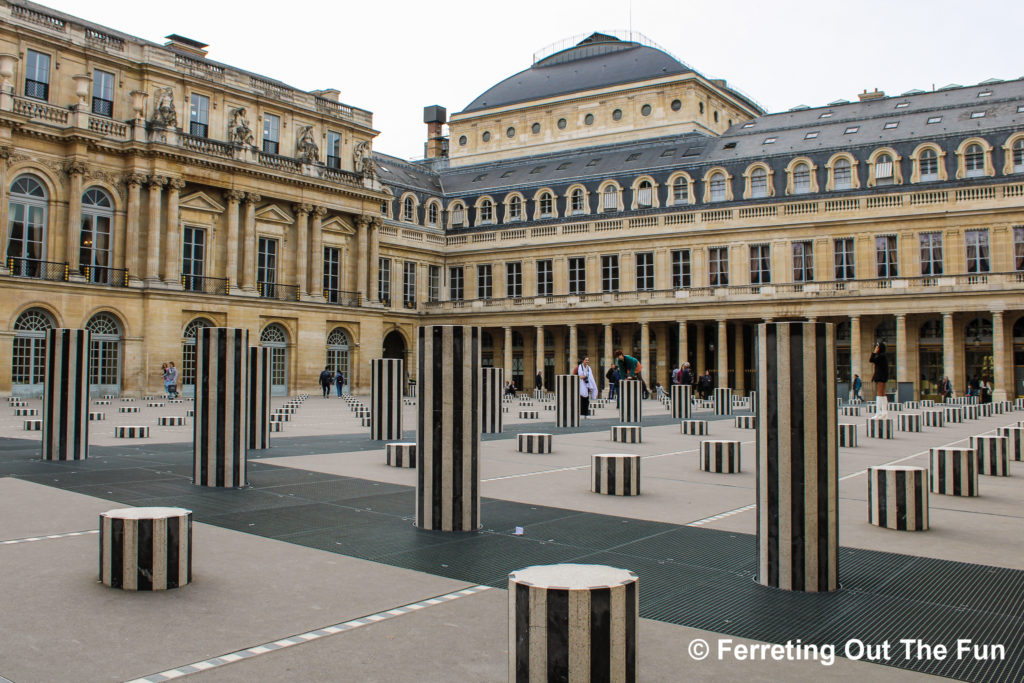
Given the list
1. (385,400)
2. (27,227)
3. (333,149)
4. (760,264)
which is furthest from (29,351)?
(760,264)

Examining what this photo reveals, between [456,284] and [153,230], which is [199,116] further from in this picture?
[456,284]

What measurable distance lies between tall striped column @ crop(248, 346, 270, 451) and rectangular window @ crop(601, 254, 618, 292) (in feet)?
136

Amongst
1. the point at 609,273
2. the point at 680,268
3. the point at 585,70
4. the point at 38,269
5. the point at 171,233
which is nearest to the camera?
the point at 38,269

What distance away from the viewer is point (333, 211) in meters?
49.3

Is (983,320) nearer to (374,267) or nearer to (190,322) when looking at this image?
(374,267)

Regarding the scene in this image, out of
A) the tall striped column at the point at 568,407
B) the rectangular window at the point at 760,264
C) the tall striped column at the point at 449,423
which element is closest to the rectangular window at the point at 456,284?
the rectangular window at the point at 760,264

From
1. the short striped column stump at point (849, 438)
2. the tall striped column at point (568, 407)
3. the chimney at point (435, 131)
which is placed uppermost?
the chimney at point (435, 131)

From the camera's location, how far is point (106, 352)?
3862cm

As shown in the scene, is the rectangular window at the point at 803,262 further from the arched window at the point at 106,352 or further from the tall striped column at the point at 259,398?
the tall striped column at the point at 259,398

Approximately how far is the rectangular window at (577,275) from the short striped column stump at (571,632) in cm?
5250

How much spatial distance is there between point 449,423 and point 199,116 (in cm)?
4196

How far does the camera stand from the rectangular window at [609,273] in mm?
54750

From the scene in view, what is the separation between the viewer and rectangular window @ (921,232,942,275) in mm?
45156

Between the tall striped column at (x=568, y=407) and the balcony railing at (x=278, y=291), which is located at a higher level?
the balcony railing at (x=278, y=291)
